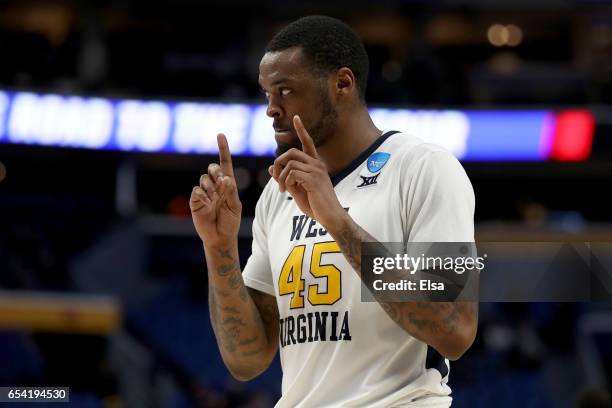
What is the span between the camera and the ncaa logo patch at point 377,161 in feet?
11.2

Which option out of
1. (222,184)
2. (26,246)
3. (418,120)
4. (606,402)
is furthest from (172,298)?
(222,184)

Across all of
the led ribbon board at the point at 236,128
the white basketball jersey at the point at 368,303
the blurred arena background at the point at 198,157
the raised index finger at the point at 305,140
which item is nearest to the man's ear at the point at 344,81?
the white basketball jersey at the point at 368,303

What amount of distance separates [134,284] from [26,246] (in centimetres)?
202

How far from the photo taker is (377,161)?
3.45 metres

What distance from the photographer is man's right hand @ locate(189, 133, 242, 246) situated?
11.1 ft

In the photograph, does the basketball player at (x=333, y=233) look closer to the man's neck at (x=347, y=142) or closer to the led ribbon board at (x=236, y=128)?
the man's neck at (x=347, y=142)

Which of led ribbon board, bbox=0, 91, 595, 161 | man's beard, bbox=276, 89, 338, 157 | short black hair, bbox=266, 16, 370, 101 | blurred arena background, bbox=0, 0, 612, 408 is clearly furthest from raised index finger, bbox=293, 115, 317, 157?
led ribbon board, bbox=0, 91, 595, 161

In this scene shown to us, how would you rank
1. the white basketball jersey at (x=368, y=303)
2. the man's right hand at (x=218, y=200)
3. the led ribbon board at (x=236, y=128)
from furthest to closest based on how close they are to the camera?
the led ribbon board at (x=236, y=128), the man's right hand at (x=218, y=200), the white basketball jersey at (x=368, y=303)

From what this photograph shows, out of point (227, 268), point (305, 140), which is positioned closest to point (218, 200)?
point (227, 268)

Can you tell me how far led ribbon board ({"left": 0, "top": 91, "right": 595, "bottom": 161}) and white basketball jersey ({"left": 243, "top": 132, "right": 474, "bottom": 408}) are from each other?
43.2 feet

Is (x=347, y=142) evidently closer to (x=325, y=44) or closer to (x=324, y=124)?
(x=324, y=124)

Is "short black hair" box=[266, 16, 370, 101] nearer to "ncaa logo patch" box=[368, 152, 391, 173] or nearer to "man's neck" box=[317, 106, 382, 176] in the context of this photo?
"man's neck" box=[317, 106, 382, 176]

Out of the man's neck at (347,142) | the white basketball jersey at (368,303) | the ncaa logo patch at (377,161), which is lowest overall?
the white basketball jersey at (368,303)

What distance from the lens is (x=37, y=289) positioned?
1464cm
